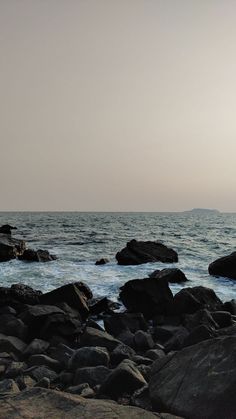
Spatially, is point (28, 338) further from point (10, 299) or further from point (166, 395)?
point (166, 395)

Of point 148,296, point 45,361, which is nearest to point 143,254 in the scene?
point 148,296

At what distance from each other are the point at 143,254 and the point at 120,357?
15.9m

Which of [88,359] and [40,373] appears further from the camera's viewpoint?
[88,359]

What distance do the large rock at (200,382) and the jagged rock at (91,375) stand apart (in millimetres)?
1521

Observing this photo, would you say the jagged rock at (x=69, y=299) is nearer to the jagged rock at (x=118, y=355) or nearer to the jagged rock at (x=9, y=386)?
the jagged rock at (x=118, y=355)

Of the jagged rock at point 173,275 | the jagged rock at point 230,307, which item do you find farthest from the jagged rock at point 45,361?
the jagged rock at point 173,275

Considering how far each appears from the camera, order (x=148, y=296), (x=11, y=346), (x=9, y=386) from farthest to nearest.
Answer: (x=148, y=296)
(x=11, y=346)
(x=9, y=386)

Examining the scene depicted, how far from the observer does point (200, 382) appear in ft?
16.4

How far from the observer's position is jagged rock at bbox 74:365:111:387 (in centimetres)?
696

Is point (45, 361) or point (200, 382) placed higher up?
point (200, 382)

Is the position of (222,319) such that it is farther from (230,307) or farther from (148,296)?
(148,296)

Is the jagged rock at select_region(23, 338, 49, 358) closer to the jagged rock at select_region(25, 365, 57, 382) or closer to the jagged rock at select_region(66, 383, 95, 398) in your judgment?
the jagged rock at select_region(25, 365, 57, 382)

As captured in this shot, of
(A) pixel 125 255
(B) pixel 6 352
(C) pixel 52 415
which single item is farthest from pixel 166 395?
(A) pixel 125 255

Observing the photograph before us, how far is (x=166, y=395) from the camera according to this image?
5.11 m
